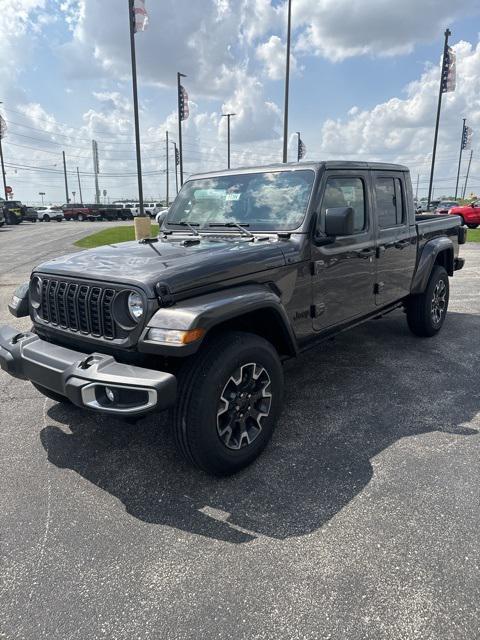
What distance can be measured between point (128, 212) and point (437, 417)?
1927 inches

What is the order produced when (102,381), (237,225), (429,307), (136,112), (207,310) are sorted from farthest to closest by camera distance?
(136,112), (429,307), (237,225), (207,310), (102,381)

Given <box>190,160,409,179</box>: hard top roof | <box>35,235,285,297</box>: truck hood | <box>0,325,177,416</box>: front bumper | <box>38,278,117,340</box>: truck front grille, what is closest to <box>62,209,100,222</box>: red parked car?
<box>190,160,409,179</box>: hard top roof

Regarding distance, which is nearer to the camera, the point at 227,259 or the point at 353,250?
the point at 227,259

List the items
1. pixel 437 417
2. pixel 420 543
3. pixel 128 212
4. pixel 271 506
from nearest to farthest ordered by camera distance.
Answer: pixel 420 543 < pixel 271 506 < pixel 437 417 < pixel 128 212

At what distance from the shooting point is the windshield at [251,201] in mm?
3689

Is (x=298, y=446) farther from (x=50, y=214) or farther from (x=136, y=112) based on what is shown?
(x=50, y=214)

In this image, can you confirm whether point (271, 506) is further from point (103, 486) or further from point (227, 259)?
point (227, 259)

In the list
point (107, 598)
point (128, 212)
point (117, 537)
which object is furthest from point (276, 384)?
point (128, 212)

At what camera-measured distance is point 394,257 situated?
477 cm

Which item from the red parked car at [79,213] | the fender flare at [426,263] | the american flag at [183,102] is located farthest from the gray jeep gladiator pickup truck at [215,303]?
the red parked car at [79,213]

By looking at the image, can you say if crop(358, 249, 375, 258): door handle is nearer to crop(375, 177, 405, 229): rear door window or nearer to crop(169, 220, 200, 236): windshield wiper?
crop(375, 177, 405, 229): rear door window

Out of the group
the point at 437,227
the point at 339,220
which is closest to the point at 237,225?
the point at 339,220

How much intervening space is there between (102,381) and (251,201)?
2.09m

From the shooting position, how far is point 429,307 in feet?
18.4
